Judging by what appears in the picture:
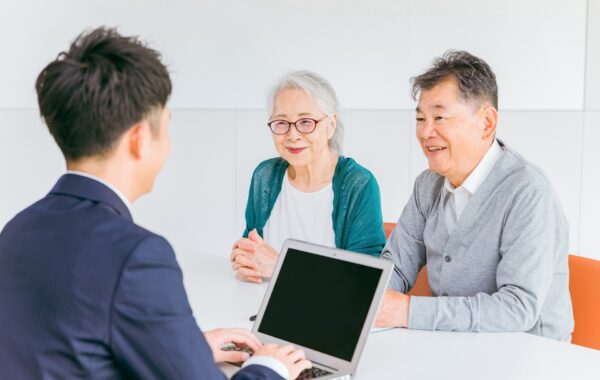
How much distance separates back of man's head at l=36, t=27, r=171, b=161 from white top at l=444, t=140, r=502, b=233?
1.07m

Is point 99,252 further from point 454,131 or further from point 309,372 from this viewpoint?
point 454,131

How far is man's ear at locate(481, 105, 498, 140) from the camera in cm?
207

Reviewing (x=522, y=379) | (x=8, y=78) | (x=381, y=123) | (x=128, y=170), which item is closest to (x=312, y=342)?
(x=522, y=379)

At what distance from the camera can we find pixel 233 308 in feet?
6.77

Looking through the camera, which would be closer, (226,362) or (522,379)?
(522,379)

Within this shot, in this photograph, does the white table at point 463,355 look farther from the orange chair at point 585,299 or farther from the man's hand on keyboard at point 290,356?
the orange chair at point 585,299

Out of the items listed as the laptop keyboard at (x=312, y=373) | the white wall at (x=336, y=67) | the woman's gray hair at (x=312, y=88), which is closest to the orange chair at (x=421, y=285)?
the woman's gray hair at (x=312, y=88)

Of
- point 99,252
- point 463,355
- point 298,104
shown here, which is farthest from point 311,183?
point 99,252

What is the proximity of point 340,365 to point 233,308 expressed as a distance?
1.82 feet

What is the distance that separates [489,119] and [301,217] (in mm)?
872

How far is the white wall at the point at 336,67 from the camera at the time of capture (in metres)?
4.11

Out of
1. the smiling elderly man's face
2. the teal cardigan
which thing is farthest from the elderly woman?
the smiling elderly man's face

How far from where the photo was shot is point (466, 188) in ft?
6.80

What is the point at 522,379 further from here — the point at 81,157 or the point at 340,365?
the point at 81,157
